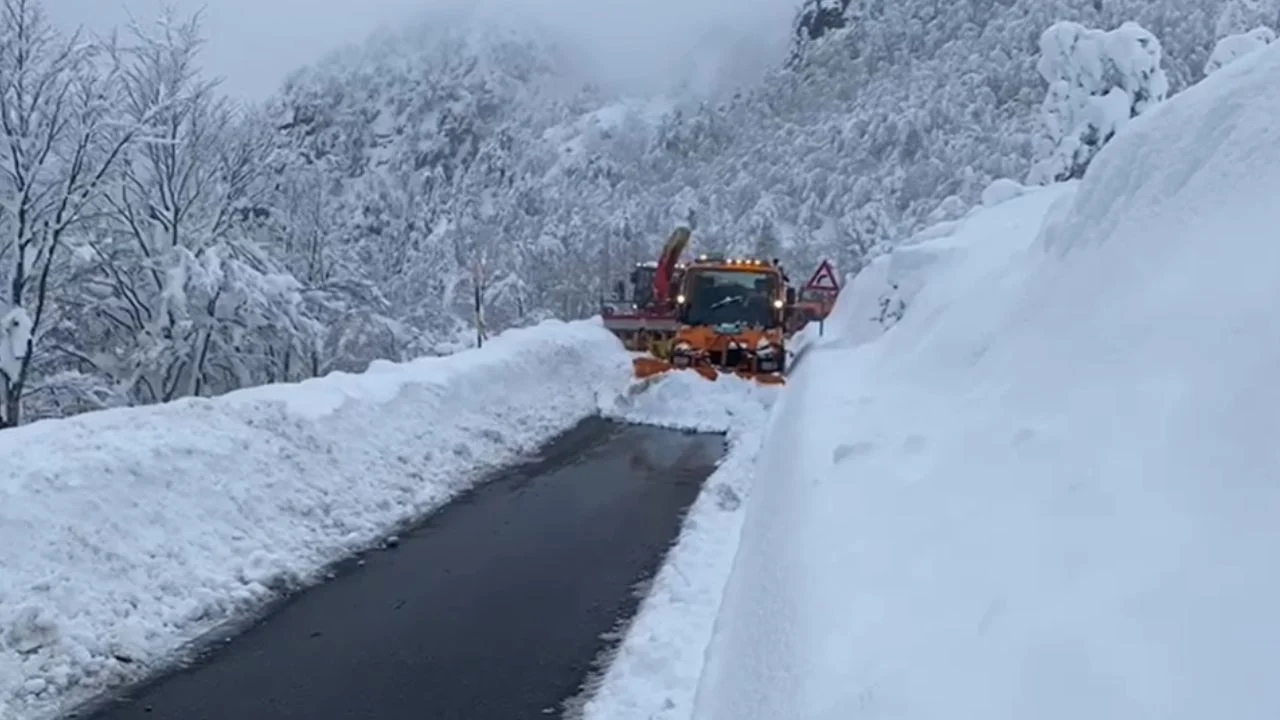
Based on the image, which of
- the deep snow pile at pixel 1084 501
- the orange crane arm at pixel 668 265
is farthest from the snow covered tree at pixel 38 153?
the deep snow pile at pixel 1084 501

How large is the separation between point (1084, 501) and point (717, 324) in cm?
1677

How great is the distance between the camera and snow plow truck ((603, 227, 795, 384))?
64.1 ft

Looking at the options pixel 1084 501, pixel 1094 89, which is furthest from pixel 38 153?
pixel 1094 89

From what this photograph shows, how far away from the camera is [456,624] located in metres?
7.34

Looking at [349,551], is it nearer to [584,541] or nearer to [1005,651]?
[584,541]

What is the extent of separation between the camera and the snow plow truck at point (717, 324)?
64.1ft

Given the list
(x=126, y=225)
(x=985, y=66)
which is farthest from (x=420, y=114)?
(x=126, y=225)

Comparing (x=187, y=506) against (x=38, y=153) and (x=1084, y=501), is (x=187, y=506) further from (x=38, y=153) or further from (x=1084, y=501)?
(x=38, y=153)

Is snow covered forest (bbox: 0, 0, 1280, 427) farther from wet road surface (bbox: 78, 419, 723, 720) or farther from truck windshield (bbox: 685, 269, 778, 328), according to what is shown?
wet road surface (bbox: 78, 419, 723, 720)

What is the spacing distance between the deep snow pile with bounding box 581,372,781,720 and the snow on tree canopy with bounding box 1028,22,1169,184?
2212cm

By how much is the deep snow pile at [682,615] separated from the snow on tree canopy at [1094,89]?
72.6 feet

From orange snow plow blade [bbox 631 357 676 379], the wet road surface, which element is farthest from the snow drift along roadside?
orange snow plow blade [bbox 631 357 676 379]

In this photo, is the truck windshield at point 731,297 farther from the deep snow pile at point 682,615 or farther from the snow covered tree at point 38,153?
the snow covered tree at point 38,153

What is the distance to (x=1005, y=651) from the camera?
10.8 feet
